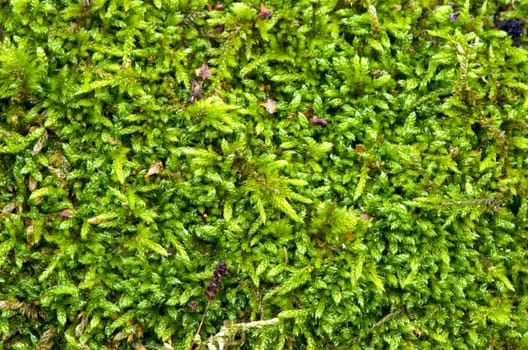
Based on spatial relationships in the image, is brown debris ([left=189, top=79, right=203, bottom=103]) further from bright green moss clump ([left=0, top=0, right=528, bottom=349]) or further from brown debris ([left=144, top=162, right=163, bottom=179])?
brown debris ([left=144, top=162, right=163, bottom=179])

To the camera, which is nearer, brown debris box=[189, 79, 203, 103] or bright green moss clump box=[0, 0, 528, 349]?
bright green moss clump box=[0, 0, 528, 349]

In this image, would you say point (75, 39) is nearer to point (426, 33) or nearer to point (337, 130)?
point (337, 130)

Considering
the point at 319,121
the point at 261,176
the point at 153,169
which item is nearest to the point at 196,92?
the point at 153,169

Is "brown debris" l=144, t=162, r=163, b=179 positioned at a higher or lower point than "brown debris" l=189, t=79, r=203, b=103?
lower

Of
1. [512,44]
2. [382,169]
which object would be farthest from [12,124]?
[512,44]

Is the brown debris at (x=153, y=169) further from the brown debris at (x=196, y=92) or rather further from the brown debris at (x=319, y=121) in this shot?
the brown debris at (x=319, y=121)

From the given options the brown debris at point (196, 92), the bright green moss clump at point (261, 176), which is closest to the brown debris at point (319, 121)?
the bright green moss clump at point (261, 176)

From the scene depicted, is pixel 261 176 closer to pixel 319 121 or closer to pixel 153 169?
pixel 319 121

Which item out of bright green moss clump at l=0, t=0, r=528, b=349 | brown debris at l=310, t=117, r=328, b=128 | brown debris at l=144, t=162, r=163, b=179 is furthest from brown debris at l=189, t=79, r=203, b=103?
brown debris at l=310, t=117, r=328, b=128
